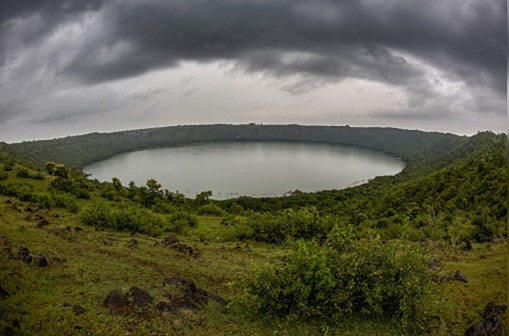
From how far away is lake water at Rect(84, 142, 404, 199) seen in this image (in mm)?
82062

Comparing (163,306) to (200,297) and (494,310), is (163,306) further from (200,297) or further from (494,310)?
(494,310)

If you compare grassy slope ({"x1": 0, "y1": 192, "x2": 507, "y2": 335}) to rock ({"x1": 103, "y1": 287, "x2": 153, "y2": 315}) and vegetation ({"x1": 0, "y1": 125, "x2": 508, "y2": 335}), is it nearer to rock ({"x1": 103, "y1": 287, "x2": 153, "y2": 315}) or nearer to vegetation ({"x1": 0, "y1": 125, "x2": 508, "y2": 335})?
vegetation ({"x1": 0, "y1": 125, "x2": 508, "y2": 335})

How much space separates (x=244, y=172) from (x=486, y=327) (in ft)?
311

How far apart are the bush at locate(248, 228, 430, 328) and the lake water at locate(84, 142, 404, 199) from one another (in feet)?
209

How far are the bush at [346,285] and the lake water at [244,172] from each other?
63.7m

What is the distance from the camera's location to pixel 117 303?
825 centimetres

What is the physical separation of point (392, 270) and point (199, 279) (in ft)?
16.5

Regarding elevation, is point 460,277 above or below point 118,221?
above

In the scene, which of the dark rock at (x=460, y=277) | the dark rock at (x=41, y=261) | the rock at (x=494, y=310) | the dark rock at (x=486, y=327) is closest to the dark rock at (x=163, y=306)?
the dark rock at (x=41, y=261)

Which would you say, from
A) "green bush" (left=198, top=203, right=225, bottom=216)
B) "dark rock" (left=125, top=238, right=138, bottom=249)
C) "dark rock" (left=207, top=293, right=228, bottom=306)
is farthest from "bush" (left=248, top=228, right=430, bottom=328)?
"green bush" (left=198, top=203, right=225, bottom=216)

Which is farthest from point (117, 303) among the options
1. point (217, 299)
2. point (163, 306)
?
point (217, 299)

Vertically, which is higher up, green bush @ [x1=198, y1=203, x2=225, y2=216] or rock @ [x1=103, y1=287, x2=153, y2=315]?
rock @ [x1=103, y1=287, x2=153, y2=315]

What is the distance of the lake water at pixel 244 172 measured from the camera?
269 ft

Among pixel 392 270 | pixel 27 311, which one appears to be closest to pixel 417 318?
pixel 392 270
